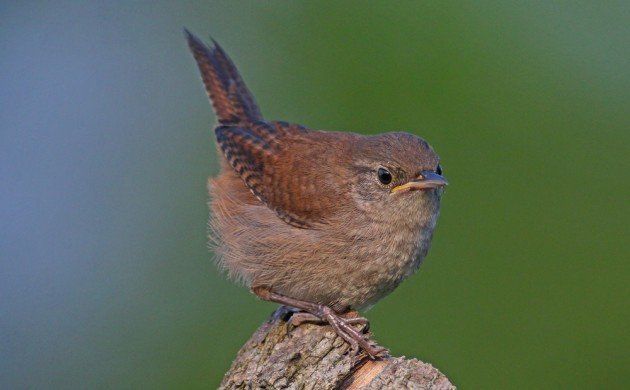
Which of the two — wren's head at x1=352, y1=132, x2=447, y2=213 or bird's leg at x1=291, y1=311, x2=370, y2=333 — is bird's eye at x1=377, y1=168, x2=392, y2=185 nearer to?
wren's head at x1=352, y1=132, x2=447, y2=213

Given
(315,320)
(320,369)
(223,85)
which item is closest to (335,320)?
(315,320)

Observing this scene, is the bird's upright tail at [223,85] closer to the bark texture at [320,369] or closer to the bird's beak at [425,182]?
the bird's beak at [425,182]

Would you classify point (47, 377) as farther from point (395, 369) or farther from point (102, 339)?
point (395, 369)

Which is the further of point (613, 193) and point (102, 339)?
point (102, 339)

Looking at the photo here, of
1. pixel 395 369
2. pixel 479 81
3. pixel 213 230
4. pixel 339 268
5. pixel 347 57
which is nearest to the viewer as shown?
pixel 395 369

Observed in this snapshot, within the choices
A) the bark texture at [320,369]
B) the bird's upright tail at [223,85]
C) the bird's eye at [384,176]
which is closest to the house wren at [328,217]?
the bird's eye at [384,176]

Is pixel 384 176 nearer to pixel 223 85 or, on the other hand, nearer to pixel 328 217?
pixel 328 217

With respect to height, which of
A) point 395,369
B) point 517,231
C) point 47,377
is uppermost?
point 517,231

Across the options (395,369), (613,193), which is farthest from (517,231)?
(395,369)
